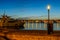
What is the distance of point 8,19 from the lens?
269ft

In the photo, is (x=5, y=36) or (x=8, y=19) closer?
(x=5, y=36)

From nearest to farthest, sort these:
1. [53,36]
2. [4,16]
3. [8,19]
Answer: [53,36], [4,16], [8,19]

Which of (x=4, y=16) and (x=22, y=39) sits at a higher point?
(x=4, y=16)

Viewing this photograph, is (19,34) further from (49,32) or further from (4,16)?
(4,16)

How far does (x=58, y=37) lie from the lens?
69.9ft

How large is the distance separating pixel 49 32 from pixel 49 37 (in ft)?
3.44

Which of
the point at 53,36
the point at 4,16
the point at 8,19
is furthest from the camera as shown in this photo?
the point at 8,19

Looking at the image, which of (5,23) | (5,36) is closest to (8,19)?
(5,23)

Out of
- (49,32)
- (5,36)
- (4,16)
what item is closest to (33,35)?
(49,32)

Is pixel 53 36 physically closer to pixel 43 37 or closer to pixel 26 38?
pixel 43 37

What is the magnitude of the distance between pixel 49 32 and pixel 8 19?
60879 mm

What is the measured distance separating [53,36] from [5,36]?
5.80m

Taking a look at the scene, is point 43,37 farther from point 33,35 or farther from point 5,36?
point 5,36

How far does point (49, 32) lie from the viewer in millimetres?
22375
